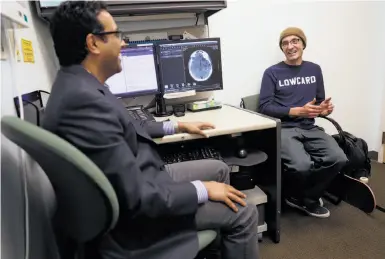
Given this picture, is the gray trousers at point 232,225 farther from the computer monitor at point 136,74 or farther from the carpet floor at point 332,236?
the computer monitor at point 136,74

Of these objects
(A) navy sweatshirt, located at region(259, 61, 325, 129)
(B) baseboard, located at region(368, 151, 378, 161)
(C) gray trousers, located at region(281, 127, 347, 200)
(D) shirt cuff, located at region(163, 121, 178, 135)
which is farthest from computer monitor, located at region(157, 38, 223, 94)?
(B) baseboard, located at region(368, 151, 378, 161)

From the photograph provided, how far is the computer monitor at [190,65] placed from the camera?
1.90 m

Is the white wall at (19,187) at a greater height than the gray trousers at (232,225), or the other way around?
the white wall at (19,187)

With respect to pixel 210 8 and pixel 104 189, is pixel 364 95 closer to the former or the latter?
pixel 210 8

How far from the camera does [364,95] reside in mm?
2760

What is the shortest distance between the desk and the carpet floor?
11 centimetres

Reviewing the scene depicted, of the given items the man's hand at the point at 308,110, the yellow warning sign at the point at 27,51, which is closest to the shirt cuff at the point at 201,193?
the yellow warning sign at the point at 27,51

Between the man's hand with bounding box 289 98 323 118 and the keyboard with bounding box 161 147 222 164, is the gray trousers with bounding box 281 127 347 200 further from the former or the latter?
the keyboard with bounding box 161 147 222 164

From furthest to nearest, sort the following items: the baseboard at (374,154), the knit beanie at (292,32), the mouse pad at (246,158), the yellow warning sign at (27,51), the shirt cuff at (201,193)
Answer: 1. the baseboard at (374,154)
2. the knit beanie at (292,32)
3. the mouse pad at (246,158)
4. the yellow warning sign at (27,51)
5. the shirt cuff at (201,193)

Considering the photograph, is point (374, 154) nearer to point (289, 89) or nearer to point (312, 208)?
point (312, 208)

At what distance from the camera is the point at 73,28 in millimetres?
967

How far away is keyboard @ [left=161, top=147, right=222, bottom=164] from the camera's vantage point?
60.7 inches

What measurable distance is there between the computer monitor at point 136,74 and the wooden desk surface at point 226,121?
0.23 m

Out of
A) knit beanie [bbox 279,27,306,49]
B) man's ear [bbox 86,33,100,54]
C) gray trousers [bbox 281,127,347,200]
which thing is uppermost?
knit beanie [bbox 279,27,306,49]
